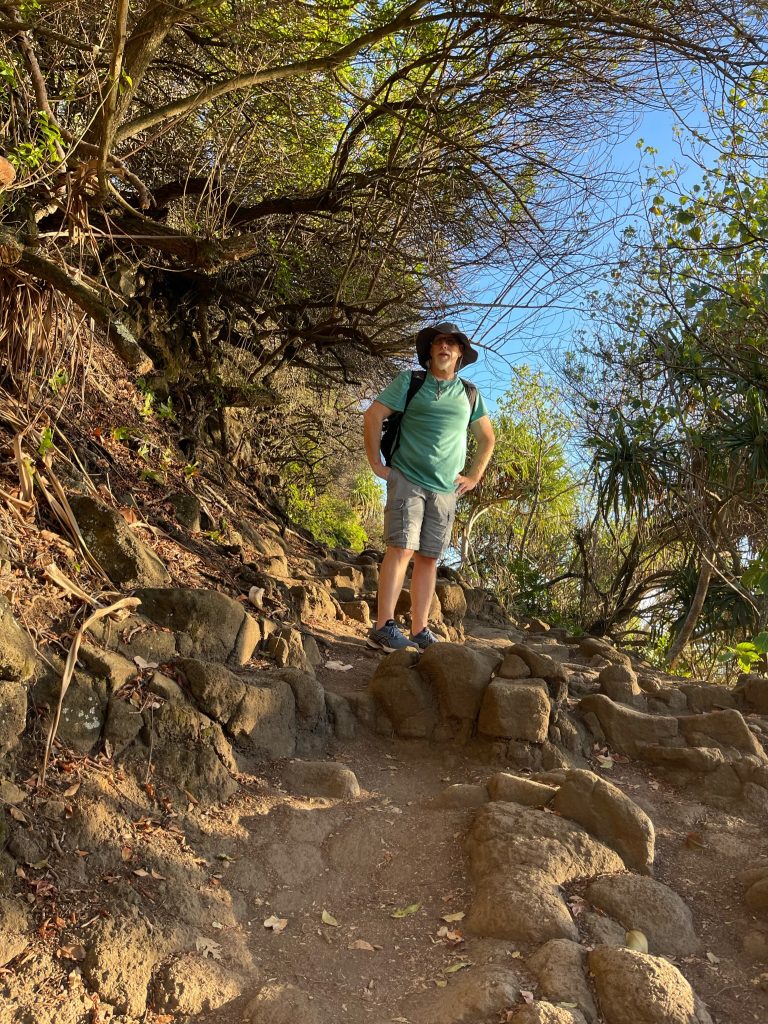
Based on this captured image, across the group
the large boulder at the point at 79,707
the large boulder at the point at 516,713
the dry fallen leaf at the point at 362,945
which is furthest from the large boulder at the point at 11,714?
the large boulder at the point at 516,713

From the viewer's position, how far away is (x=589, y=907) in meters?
2.96

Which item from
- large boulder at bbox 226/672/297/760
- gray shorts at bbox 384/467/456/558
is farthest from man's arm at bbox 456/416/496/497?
large boulder at bbox 226/672/297/760

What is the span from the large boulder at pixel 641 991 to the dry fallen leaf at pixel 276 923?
1041 mm

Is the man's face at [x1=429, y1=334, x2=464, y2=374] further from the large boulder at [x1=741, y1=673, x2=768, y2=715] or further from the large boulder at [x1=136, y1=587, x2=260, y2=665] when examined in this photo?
the large boulder at [x1=741, y1=673, x2=768, y2=715]

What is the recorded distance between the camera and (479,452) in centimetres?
517

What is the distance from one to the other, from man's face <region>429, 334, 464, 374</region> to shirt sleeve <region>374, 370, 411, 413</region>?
0.18m

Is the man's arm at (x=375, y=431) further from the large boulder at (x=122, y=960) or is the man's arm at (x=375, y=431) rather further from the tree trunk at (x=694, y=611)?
the tree trunk at (x=694, y=611)

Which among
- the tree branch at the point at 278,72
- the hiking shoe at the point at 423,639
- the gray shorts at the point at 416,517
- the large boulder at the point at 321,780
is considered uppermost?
the tree branch at the point at 278,72

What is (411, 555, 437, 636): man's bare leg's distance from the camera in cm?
492

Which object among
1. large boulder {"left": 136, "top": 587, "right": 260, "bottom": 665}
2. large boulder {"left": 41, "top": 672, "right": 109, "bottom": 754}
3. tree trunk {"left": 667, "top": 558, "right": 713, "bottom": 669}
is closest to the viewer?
large boulder {"left": 41, "top": 672, "right": 109, "bottom": 754}

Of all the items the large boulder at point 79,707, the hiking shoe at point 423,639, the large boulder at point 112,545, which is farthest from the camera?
the hiking shoe at point 423,639

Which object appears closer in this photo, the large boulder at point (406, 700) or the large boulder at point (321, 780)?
the large boulder at point (321, 780)

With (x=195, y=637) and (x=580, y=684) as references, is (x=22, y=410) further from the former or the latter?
(x=580, y=684)

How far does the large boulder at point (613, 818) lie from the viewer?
326cm
